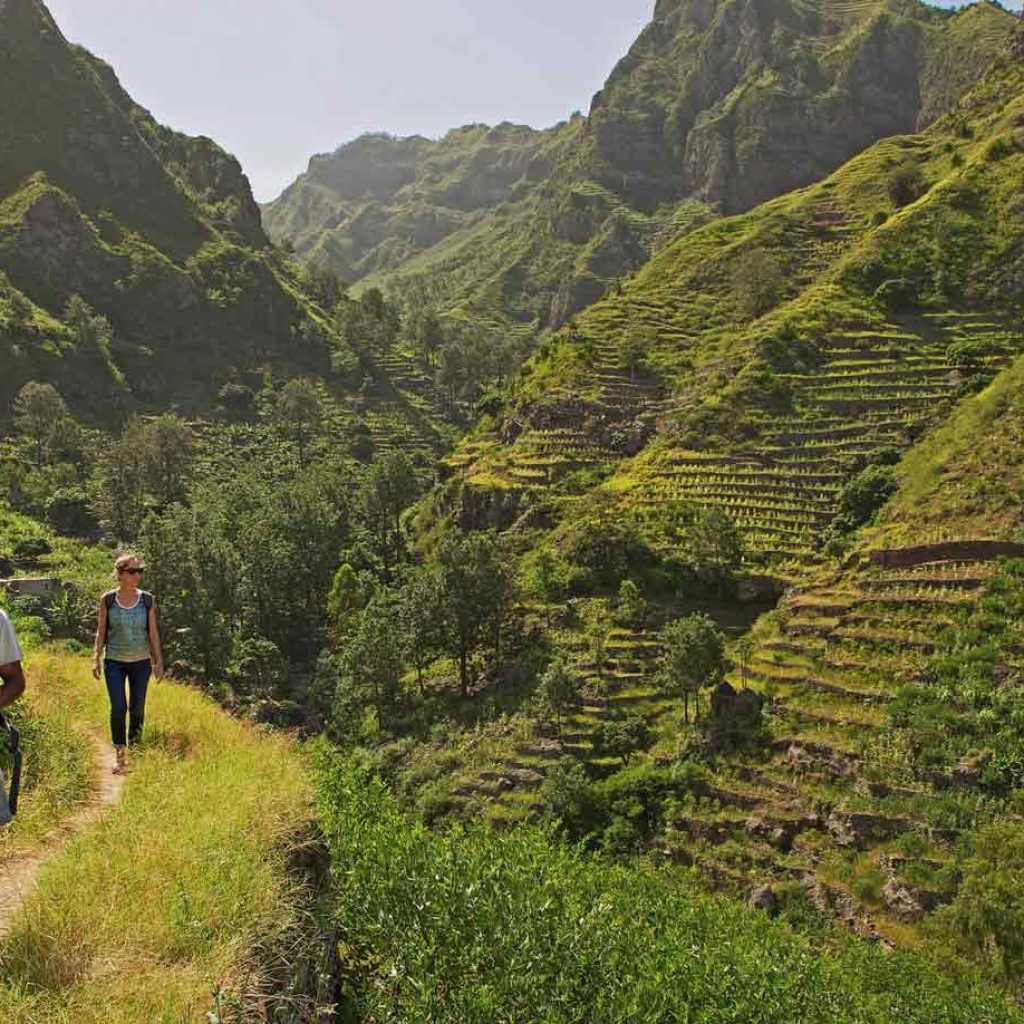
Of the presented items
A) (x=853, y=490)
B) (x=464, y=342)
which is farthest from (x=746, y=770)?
(x=464, y=342)

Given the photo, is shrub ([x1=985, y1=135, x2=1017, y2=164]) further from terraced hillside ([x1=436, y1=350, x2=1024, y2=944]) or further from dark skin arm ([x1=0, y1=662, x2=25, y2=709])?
dark skin arm ([x1=0, y1=662, x2=25, y2=709])

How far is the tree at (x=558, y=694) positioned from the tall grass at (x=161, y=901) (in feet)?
95.6

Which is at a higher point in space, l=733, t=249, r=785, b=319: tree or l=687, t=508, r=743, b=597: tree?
l=733, t=249, r=785, b=319: tree

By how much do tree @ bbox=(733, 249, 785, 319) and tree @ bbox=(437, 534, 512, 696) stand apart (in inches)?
1914

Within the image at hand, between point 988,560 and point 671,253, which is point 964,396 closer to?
point 988,560

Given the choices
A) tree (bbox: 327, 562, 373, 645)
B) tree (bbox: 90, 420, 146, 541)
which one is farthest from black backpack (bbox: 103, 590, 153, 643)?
tree (bbox: 90, 420, 146, 541)

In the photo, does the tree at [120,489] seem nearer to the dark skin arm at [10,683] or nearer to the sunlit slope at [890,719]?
the sunlit slope at [890,719]

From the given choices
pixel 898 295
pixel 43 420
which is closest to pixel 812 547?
pixel 898 295

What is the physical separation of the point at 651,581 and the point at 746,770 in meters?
17.1

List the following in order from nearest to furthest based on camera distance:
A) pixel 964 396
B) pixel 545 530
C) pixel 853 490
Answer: pixel 853 490 < pixel 964 396 < pixel 545 530

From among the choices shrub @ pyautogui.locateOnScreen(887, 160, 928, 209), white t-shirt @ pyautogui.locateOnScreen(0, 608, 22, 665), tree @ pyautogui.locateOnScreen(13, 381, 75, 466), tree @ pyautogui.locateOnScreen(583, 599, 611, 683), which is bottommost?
tree @ pyautogui.locateOnScreen(583, 599, 611, 683)

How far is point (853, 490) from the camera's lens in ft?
156

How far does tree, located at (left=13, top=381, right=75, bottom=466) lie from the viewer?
86.1 meters

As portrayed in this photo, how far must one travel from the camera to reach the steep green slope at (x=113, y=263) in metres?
108
